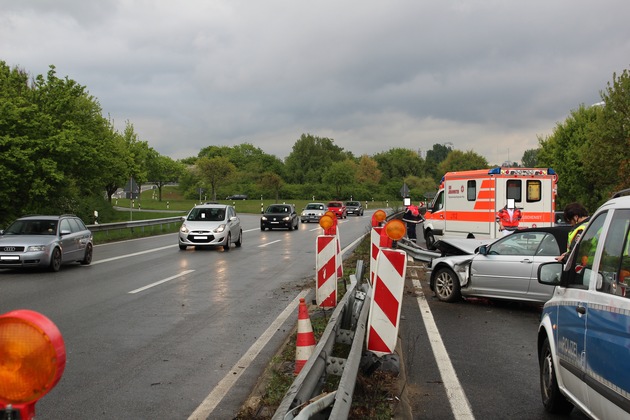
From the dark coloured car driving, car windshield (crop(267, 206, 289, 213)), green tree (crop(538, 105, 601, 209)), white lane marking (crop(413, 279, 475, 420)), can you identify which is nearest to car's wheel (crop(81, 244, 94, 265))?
white lane marking (crop(413, 279, 475, 420))

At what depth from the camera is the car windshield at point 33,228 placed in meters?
15.6

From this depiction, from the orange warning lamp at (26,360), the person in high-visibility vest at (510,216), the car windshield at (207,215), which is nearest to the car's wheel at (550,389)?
the orange warning lamp at (26,360)

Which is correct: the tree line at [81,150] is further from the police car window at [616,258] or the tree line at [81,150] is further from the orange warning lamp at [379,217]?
the police car window at [616,258]

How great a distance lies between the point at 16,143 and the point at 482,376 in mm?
22932

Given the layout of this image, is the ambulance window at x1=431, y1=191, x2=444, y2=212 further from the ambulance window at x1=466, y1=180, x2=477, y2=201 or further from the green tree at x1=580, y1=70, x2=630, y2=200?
the green tree at x1=580, y1=70, x2=630, y2=200

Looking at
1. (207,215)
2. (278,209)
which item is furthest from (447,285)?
(278,209)

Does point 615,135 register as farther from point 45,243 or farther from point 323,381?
point 323,381

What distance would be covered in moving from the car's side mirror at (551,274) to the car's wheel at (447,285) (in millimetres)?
5838

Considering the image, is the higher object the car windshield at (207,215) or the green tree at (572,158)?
the green tree at (572,158)

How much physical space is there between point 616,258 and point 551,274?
3.51ft

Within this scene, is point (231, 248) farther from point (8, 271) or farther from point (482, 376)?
point (482, 376)

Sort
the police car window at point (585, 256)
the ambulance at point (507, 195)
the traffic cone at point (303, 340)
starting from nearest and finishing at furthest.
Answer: the police car window at point (585, 256), the traffic cone at point (303, 340), the ambulance at point (507, 195)

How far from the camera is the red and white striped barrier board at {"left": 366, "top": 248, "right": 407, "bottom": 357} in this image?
6.10 meters

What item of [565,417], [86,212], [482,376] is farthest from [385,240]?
[86,212]
